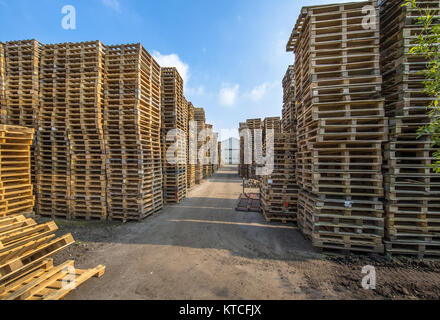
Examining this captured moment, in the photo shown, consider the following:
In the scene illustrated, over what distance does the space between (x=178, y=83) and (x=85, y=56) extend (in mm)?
4818

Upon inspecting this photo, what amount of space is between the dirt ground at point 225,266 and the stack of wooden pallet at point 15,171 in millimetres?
1668

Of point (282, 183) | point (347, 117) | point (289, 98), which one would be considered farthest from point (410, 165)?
point (289, 98)

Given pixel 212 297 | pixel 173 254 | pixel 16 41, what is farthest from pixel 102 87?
pixel 212 297

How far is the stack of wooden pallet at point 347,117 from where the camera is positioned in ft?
15.1

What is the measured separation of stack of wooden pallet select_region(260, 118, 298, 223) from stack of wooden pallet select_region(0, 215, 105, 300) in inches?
228

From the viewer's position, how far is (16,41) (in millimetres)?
7316

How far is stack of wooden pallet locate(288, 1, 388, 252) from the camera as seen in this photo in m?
4.59

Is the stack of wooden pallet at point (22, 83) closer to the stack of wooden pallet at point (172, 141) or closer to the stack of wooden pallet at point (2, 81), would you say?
the stack of wooden pallet at point (2, 81)

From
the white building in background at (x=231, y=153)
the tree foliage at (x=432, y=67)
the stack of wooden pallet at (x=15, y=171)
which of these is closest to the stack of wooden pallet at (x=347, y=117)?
the tree foliage at (x=432, y=67)

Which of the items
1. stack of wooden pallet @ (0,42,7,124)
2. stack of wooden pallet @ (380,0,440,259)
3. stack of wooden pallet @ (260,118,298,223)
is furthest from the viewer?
stack of wooden pallet @ (0,42,7,124)

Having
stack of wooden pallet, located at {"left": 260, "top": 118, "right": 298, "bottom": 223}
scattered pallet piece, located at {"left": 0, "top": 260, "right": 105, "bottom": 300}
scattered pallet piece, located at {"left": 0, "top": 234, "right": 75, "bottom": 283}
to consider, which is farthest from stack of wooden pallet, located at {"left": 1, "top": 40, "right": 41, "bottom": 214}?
stack of wooden pallet, located at {"left": 260, "top": 118, "right": 298, "bottom": 223}

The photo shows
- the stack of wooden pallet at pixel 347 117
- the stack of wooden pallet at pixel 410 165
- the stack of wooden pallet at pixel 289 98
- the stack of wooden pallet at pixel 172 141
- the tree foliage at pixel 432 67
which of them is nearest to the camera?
the tree foliage at pixel 432 67

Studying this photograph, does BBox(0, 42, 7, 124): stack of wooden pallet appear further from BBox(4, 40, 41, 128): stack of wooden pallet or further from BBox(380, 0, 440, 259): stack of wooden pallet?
BBox(380, 0, 440, 259): stack of wooden pallet
